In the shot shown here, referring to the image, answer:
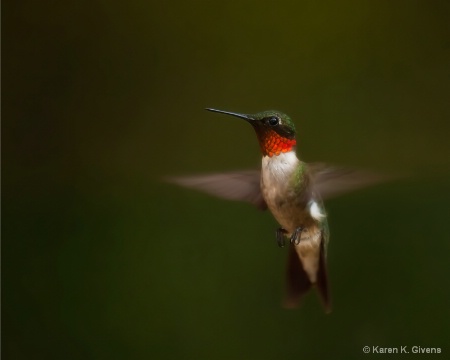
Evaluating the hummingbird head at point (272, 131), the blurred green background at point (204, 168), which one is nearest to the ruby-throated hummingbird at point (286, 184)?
the hummingbird head at point (272, 131)

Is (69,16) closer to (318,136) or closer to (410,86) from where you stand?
(318,136)

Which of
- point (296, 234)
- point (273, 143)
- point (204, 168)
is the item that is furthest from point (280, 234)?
point (204, 168)

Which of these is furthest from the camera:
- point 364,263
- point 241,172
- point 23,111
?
point 23,111

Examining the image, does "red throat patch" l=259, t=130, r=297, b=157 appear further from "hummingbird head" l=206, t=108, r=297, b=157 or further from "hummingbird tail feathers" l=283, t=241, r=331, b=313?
"hummingbird tail feathers" l=283, t=241, r=331, b=313

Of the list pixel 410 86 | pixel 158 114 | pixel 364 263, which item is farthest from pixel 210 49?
pixel 364 263

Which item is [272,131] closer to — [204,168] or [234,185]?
[234,185]
